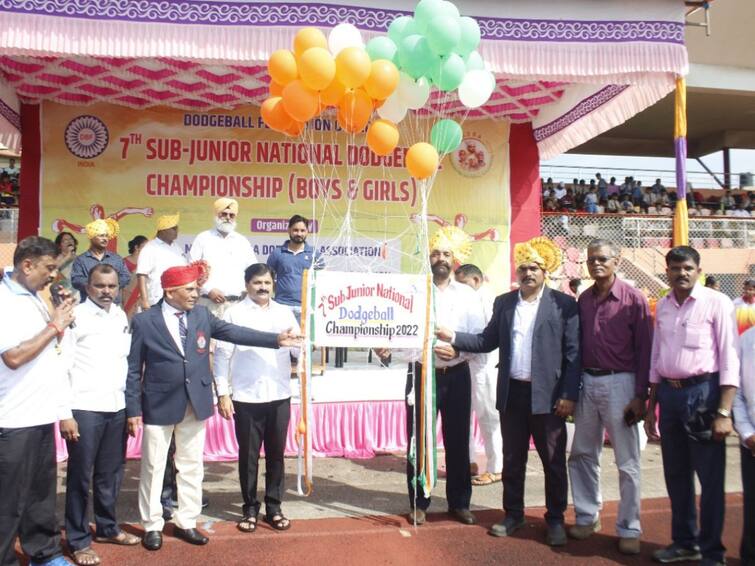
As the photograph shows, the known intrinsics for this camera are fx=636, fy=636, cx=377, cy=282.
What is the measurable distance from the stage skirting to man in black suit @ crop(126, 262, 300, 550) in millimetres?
1922

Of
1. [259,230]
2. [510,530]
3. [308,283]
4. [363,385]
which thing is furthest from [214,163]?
[510,530]

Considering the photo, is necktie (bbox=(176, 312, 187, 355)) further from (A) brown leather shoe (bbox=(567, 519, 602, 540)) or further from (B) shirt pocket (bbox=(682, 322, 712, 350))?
(B) shirt pocket (bbox=(682, 322, 712, 350))

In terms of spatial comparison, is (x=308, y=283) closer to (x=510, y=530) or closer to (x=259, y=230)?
(x=510, y=530)

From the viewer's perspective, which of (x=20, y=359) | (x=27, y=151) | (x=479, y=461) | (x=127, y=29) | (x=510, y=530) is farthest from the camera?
(x=27, y=151)

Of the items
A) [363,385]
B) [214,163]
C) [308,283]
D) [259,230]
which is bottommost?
[363,385]

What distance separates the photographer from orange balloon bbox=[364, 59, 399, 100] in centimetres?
425

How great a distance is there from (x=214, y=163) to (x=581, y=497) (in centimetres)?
578

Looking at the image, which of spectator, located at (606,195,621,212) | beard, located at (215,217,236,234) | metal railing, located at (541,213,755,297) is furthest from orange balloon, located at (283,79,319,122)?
spectator, located at (606,195,621,212)

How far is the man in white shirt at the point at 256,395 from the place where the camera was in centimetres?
412

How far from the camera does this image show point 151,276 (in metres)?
6.16

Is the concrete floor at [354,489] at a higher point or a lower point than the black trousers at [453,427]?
lower

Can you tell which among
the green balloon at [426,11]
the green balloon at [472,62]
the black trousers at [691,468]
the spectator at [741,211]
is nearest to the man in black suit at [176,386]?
the green balloon at [426,11]

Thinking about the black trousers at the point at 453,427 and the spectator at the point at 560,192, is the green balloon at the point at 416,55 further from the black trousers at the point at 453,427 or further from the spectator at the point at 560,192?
the spectator at the point at 560,192

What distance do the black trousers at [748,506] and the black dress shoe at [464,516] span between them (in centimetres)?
159
